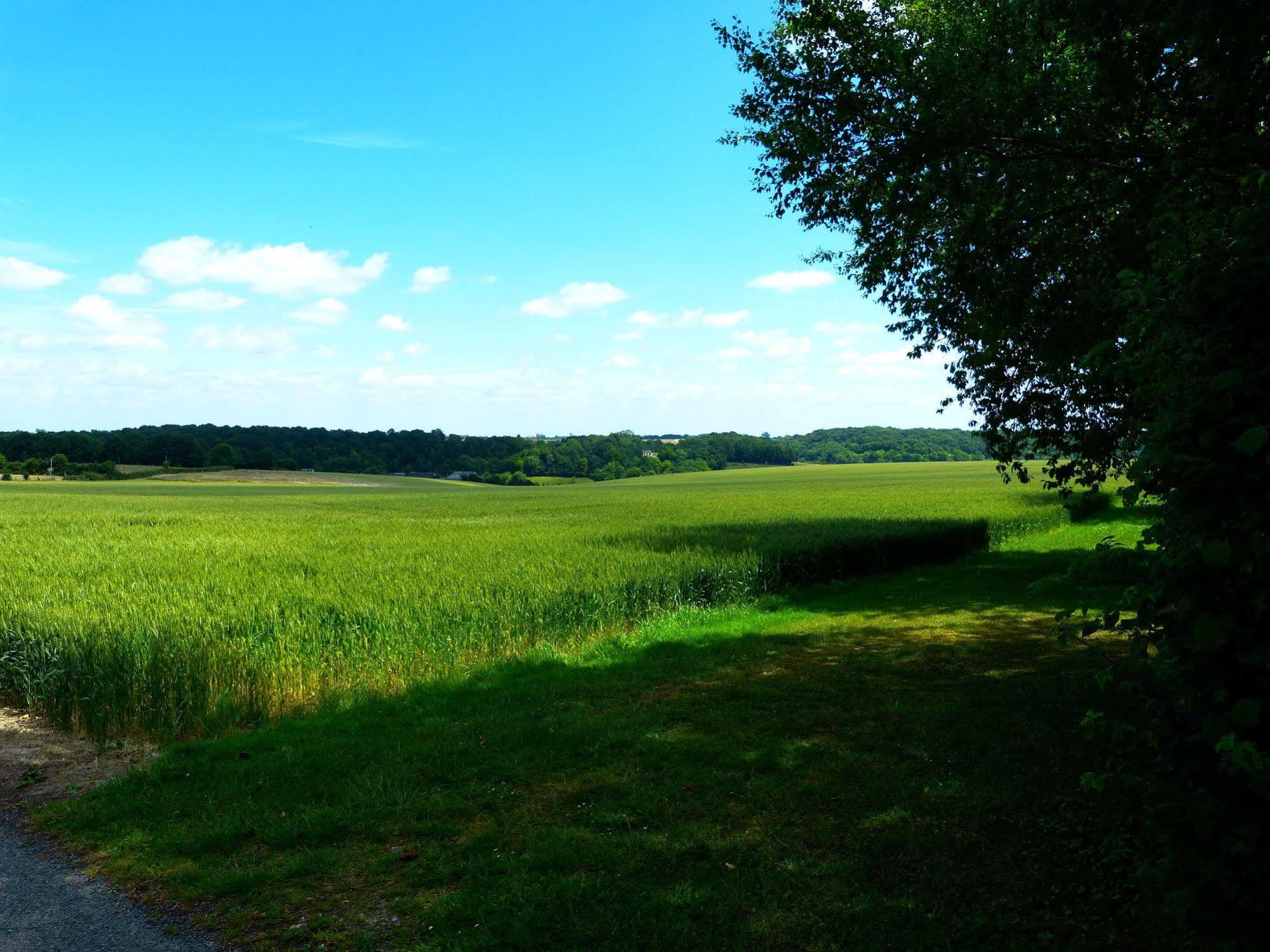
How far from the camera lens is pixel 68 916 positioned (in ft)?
15.3

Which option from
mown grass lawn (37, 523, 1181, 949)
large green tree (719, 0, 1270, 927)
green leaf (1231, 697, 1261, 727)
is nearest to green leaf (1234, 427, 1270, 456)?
large green tree (719, 0, 1270, 927)

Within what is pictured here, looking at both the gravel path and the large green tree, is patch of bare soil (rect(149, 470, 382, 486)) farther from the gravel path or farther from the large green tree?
the gravel path

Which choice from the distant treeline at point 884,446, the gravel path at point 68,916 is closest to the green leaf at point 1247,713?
the gravel path at point 68,916

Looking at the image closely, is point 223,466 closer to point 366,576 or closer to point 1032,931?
point 366,576

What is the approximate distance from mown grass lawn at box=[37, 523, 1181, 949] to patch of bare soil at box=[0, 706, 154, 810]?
531 millimetres

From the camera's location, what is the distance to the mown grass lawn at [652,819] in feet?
14.3

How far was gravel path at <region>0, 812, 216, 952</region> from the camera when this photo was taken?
14.2 ft

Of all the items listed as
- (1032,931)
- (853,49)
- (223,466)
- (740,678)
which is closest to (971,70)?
(853,49)

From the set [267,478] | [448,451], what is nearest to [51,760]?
[267,478]

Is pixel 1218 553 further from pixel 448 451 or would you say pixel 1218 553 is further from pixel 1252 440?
pixel 448 451

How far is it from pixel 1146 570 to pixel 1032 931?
7.32 ft

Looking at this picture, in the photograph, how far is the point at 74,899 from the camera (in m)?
4.83

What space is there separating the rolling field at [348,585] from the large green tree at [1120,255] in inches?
266

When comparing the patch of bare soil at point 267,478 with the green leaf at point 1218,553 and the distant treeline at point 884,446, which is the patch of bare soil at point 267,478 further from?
the green leaf at point 1218,553
